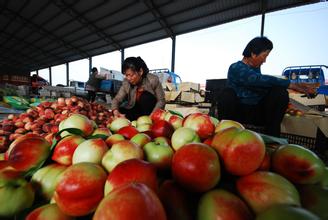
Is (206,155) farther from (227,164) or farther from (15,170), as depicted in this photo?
(15,170)

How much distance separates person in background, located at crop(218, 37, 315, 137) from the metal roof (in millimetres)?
5227

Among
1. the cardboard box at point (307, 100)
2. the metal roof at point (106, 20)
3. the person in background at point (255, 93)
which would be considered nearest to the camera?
the person in background at point (255, 93)

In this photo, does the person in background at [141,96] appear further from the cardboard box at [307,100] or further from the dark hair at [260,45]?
the cardboard box at [307,100]

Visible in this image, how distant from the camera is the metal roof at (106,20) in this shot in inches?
257

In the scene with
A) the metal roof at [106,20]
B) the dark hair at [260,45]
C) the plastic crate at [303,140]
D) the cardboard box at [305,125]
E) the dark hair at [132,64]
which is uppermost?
the metal roof at [106,20]

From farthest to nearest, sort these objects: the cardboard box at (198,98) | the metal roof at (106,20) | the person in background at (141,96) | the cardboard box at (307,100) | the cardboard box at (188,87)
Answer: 1. the metal roof at (106,20)
2. the cardboard box at (188,87)
3. the cardboard box at (198,98)
4. the cardboard box at (307,100)
5. the person in background at (141,96)

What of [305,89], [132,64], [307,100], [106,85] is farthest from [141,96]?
[106,85]

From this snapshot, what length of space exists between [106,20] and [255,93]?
28.0 ft

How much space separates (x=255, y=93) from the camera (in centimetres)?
174

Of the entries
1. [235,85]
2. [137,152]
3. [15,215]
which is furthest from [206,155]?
[235,85]

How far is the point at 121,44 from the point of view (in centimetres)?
1061

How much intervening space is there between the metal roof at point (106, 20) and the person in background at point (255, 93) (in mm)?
5227

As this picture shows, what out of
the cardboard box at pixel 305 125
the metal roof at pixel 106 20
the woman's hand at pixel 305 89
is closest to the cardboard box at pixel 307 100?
the woman's hand at pixel 305 89

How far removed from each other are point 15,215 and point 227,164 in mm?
501
